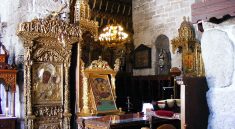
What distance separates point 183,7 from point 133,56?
250cm

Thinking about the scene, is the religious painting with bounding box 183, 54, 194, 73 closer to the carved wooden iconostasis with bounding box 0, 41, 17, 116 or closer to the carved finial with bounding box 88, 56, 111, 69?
the carved finial with bounding box 88, 56, 111, 69

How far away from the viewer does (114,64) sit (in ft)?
23.7

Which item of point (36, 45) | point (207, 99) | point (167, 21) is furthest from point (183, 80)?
point (167, 21)

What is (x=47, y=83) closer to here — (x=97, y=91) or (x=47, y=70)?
(x=47, y=70)

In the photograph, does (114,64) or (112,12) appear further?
(112,12)

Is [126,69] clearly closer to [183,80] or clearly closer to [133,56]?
[133,56]

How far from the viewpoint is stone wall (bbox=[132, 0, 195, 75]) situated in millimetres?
9781

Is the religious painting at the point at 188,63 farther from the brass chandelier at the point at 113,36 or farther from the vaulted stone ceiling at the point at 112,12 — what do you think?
the vaulted stone ceiling at the point at 112,12

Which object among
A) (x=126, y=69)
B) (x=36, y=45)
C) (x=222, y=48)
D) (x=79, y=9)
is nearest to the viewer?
(x=222, y=48)

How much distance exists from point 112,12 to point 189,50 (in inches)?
116

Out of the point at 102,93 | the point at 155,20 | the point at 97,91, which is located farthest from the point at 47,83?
the point at 155,20

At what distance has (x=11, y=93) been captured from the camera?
18.0ft

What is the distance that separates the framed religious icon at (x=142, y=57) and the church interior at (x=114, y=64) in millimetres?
35

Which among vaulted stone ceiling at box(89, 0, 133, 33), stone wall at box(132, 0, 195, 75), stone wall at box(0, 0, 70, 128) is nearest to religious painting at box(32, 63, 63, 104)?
stone wall at box(0, 0, 70, 128)
